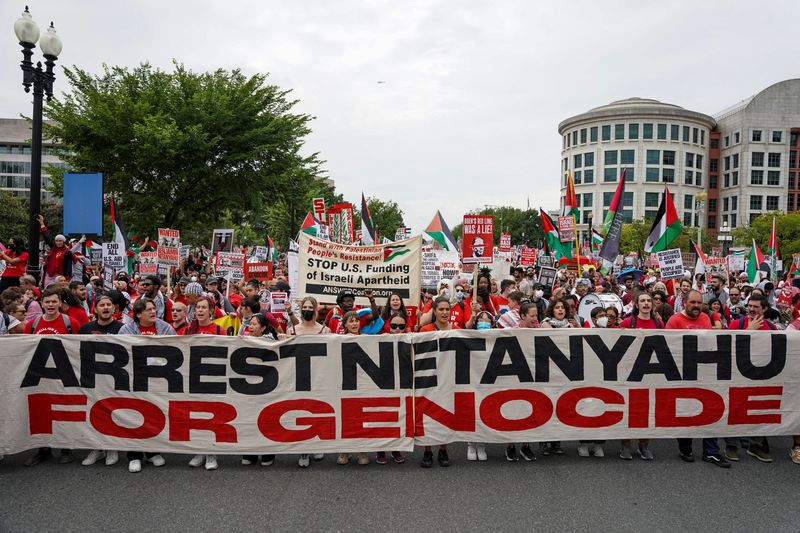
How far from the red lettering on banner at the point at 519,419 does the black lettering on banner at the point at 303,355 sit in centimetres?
176

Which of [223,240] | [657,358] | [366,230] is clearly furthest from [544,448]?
[366,230]

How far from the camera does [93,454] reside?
557cm

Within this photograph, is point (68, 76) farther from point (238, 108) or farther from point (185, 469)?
point (185, 469)

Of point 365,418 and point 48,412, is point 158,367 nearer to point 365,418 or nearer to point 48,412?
point 48,412

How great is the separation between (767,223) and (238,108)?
44.8 meters

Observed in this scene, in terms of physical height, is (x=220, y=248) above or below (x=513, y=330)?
above

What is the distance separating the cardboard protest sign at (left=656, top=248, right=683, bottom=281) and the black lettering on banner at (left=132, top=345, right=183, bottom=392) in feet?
30.8

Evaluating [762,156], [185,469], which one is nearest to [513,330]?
[185,469]

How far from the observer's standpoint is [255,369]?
563 centimetres

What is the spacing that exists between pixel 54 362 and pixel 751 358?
23.6ft

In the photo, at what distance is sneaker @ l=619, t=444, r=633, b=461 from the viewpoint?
18.7 feet

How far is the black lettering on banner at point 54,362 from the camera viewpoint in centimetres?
554

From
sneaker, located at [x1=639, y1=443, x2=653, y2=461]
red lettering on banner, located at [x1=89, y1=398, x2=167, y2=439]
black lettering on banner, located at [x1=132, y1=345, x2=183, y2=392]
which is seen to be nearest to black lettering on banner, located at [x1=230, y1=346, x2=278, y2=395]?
black lettering on banner, located at [x1=132, y1=345, x2=183, y2=392]

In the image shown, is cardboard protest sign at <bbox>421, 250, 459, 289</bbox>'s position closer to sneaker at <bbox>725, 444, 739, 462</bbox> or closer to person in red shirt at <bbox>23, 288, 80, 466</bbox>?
sneaker at <bbox>725, 444, 739, 462</bbox>
